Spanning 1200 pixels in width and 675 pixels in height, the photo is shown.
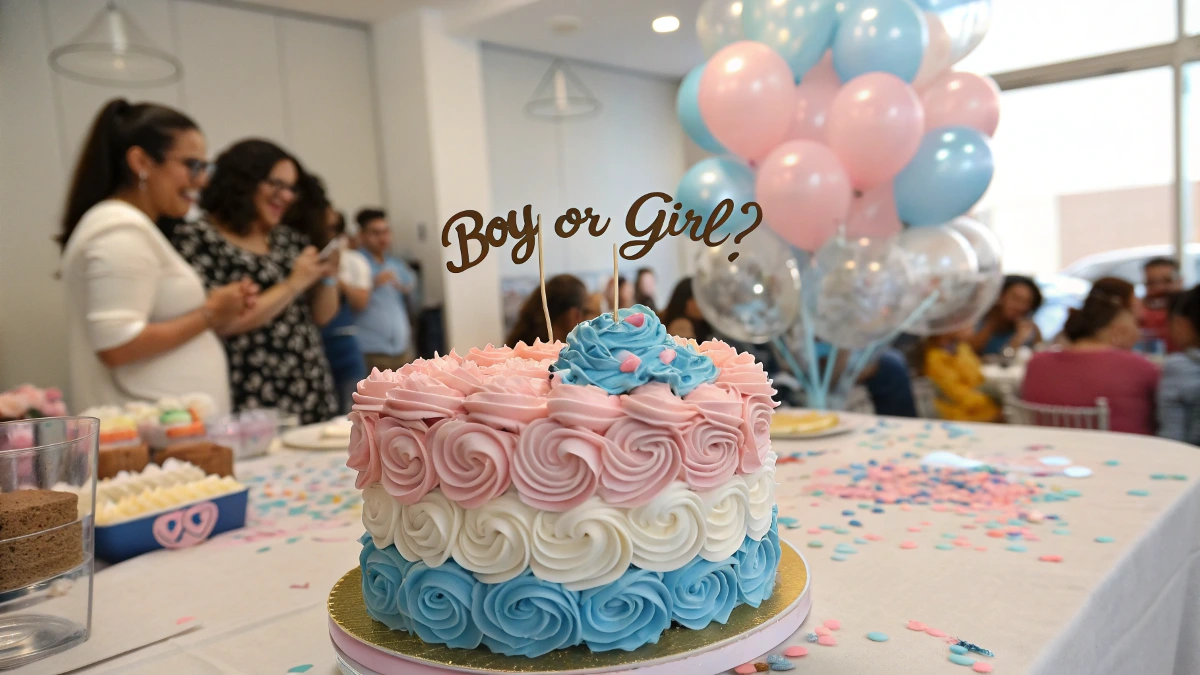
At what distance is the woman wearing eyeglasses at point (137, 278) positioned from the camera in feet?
6.53

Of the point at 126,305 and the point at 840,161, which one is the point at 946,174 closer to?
the point at 840,161

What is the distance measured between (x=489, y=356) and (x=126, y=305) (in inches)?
52.1

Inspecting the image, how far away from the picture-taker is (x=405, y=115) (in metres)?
5.38

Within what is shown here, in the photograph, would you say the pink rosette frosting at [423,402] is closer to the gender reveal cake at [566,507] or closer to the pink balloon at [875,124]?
the gender reveal cake at [566,507]

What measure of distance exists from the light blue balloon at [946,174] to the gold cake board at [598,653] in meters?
1.70

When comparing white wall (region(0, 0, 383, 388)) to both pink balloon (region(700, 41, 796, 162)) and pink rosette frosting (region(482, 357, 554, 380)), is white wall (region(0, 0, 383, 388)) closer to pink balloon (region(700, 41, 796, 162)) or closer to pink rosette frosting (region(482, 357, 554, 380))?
pink balloon (region(700, 41, 796, 162))

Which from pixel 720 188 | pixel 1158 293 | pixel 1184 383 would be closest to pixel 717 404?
pixel 720 188

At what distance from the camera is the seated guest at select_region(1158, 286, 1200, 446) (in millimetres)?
2508

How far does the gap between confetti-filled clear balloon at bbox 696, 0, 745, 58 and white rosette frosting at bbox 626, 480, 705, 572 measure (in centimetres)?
200

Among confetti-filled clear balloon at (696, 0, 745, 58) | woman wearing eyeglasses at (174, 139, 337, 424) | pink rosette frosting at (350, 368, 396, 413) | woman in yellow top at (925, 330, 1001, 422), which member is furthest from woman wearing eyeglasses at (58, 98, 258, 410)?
woman in yellow top at (925, 330, 1001, 422)

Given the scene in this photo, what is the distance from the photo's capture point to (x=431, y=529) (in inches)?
34.4

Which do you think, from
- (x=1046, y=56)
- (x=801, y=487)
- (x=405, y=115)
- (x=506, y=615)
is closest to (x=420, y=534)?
(x=506, y=615)

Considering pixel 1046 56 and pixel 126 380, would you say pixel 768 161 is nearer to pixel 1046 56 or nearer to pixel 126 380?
pixel 126 380

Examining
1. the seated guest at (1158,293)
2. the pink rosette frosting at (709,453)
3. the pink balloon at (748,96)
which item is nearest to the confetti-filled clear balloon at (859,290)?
the pink balloon at (748,96)
